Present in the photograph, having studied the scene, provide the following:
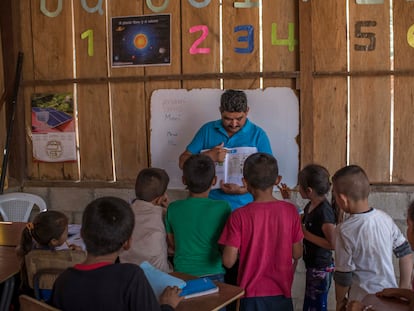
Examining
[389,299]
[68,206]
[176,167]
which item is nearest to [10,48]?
[68,206]

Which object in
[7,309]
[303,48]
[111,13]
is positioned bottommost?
[7,309]

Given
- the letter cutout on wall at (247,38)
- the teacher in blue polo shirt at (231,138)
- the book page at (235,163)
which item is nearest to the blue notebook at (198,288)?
the teacher in blue polo shirt at (231,138)

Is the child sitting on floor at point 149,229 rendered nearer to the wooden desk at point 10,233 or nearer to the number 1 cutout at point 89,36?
the wooden desk at point 10,233

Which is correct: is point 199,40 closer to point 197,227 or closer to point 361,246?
point 197,227

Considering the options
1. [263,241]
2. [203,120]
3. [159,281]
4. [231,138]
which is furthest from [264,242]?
[203,120]

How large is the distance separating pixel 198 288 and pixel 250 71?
228 cm

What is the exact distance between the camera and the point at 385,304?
1.69m

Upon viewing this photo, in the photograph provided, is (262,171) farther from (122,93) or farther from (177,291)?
(122,93)

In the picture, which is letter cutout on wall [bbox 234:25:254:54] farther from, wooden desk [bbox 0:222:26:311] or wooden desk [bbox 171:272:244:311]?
wooden desk [bbox 171:272:244:311]

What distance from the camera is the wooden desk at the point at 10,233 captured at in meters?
2.84

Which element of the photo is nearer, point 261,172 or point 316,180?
point 261,172

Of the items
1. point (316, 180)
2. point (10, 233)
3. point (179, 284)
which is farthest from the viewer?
point (10, 233)

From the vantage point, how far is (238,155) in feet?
10.3

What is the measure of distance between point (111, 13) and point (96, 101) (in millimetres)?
750
